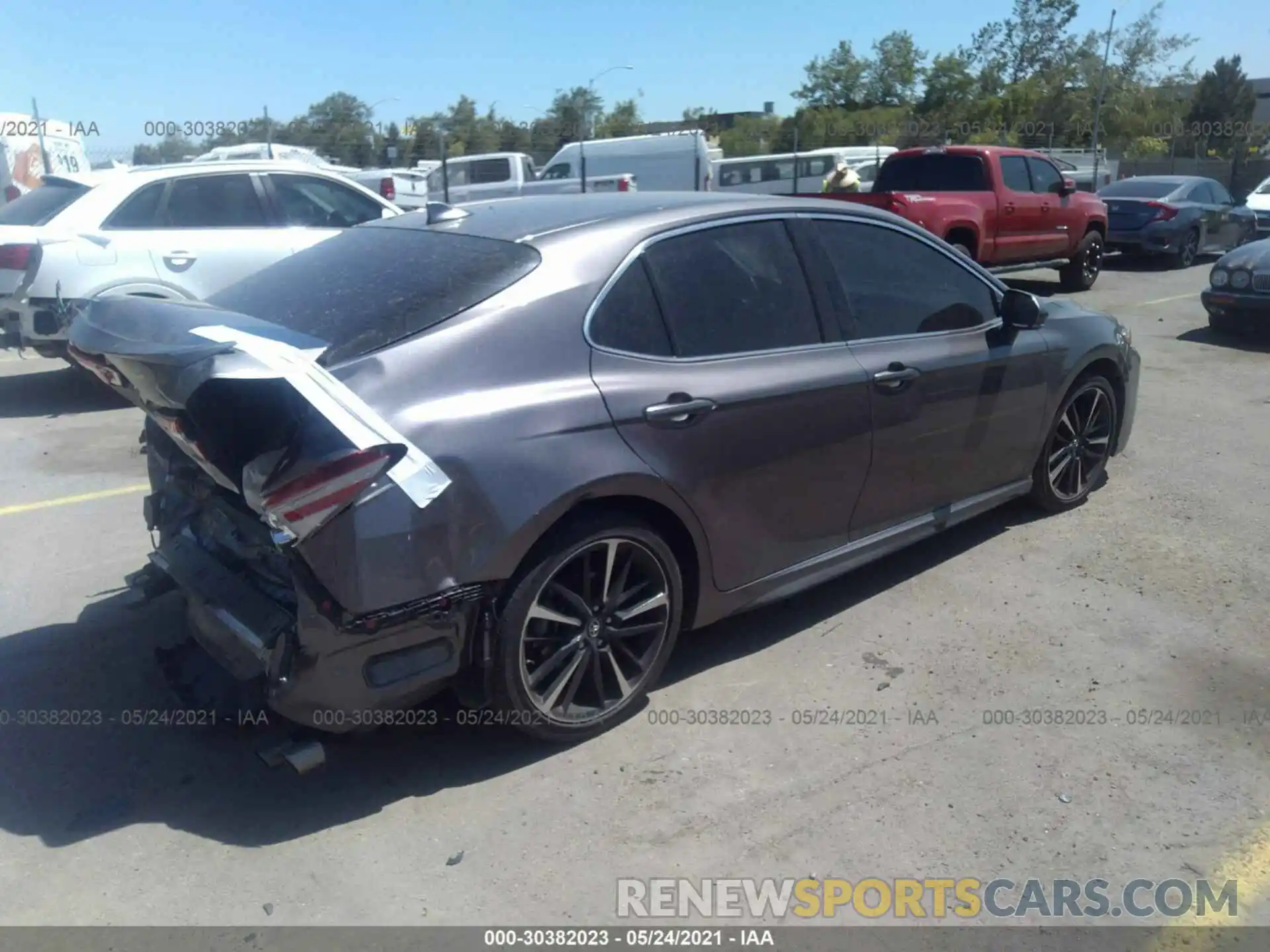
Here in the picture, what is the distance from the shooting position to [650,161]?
23.8 m

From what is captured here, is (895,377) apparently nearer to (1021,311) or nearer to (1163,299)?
(1021,311)

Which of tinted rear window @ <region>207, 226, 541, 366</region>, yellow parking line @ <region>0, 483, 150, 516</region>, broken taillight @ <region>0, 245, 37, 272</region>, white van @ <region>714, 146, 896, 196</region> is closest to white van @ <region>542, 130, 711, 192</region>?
white van @ <region>714, 146, 896, 196</region>

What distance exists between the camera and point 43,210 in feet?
27.7

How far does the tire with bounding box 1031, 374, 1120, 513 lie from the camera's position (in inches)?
217

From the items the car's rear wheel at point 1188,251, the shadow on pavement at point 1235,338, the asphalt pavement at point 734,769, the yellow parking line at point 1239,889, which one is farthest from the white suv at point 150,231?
the car's rear wheel at point 1188,251

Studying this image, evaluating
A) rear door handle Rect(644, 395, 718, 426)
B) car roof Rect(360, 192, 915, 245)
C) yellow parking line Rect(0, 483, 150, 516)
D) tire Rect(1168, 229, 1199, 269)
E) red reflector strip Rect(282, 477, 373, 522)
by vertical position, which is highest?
car roof Rect(360, 192, 915, 245)

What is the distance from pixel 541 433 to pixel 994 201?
38.1 feet

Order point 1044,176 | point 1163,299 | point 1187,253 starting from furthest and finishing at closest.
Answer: point 1187,253
point 1044,176
point 1163,299

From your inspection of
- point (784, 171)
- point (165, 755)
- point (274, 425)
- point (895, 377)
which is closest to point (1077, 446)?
point (895, 377)

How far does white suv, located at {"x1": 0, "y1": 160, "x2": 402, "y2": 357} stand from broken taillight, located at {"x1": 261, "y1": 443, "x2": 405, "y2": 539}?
16.8 ft

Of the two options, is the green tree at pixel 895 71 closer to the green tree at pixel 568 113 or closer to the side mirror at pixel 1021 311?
the green tree at pixel 568 113

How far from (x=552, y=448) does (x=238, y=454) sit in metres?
0.91

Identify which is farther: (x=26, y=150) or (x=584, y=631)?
(x=26, y=150)

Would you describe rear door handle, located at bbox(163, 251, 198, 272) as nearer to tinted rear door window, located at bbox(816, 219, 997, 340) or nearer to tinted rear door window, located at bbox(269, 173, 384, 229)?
tinted rear door window, located at bbox(269, 173, 384, 229)
